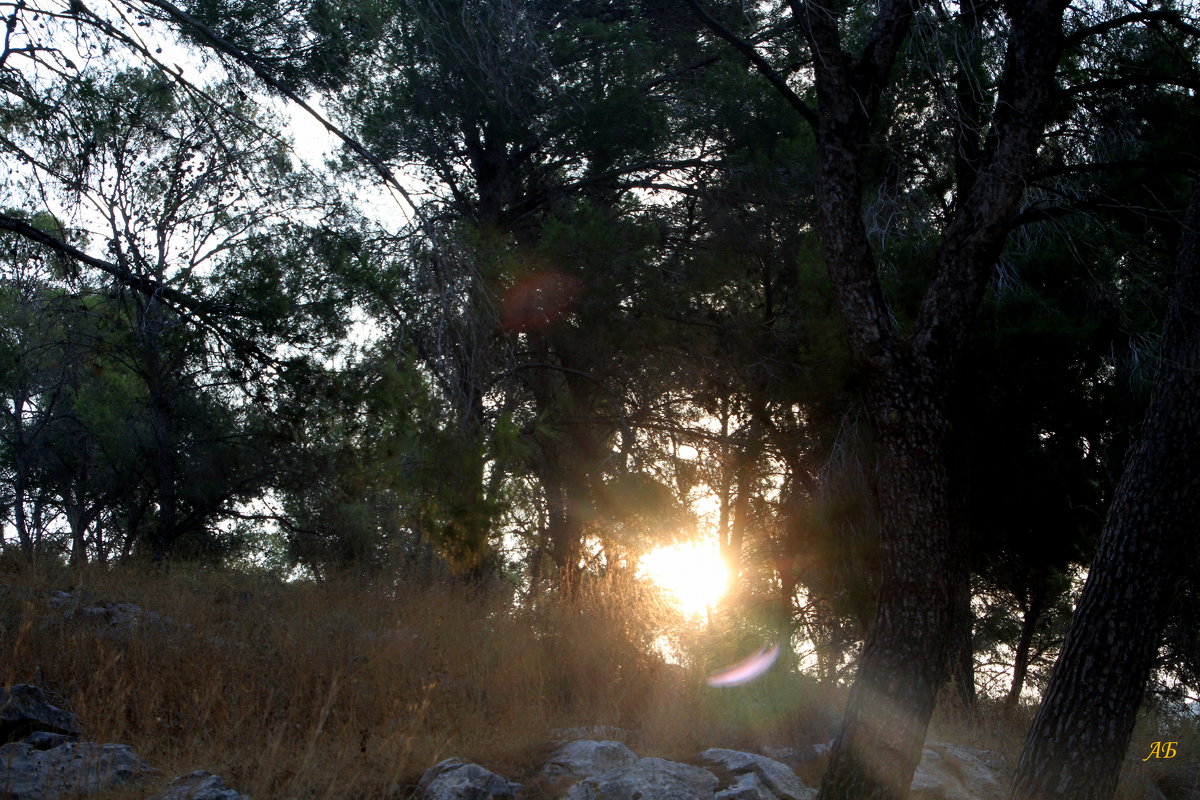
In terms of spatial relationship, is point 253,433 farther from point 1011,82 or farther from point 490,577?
point 1011,82

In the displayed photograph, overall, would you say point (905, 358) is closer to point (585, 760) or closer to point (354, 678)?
point (585, 760)

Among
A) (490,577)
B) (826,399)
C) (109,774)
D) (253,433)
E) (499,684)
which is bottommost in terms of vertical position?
(109,774)

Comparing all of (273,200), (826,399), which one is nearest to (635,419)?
(826,399)

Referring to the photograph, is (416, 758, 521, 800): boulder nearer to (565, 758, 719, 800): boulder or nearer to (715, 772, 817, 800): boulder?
(565, 758, 719, 800): boulder

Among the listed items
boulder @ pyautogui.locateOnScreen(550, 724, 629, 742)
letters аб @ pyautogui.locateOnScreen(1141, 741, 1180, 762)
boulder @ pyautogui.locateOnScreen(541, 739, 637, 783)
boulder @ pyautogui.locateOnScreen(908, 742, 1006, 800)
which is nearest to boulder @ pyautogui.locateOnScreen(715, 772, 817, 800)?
boulder @ pyautogui.locateOnScreen(541, 739, 637, 783)

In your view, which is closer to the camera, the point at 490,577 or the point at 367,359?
the point at 367,359

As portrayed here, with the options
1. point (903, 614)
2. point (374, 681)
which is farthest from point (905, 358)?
point (374, 681)

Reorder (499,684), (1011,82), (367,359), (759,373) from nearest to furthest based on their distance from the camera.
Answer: (1011,82) → (499,684) → (367,359) → (759,373)

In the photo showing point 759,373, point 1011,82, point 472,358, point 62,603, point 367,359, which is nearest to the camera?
point 1011,82

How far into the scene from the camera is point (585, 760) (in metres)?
5.55

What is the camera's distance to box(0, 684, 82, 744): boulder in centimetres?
522

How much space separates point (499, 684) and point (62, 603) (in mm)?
3506

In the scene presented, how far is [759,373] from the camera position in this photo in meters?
11.5

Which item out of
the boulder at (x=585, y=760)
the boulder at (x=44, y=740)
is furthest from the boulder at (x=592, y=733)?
the boulder at (x=44, y=740)
